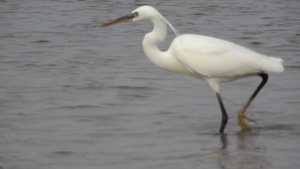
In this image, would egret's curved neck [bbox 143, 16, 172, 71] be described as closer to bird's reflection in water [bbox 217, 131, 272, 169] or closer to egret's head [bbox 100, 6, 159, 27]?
egret's head [bbox 100, 6, 159, 27]

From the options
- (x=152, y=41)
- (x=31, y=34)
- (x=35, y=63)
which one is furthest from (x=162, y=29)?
(x=31, y=34)

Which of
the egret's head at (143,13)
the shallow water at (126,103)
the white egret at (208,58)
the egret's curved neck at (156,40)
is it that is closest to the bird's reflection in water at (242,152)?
the shallow water at (126,103)

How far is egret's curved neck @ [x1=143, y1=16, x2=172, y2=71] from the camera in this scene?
27.0 ft

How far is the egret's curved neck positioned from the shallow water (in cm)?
71

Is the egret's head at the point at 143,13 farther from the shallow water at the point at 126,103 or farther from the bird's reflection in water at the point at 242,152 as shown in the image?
the bird's reflection in water at the point at 242,152

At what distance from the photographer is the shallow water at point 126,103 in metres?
7.11

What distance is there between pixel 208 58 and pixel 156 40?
623mm

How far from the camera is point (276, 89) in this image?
9.99 meters

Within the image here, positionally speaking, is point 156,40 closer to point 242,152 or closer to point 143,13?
point 143,13

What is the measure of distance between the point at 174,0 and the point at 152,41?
11243mm

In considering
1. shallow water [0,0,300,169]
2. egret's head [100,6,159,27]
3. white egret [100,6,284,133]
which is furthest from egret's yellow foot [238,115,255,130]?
egret's head [100,6,159,27]

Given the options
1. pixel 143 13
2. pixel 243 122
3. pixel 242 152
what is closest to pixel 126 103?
pixel 143 13

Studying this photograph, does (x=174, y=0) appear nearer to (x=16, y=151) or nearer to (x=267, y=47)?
(x=267, y=47)

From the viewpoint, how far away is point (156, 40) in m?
8.29
